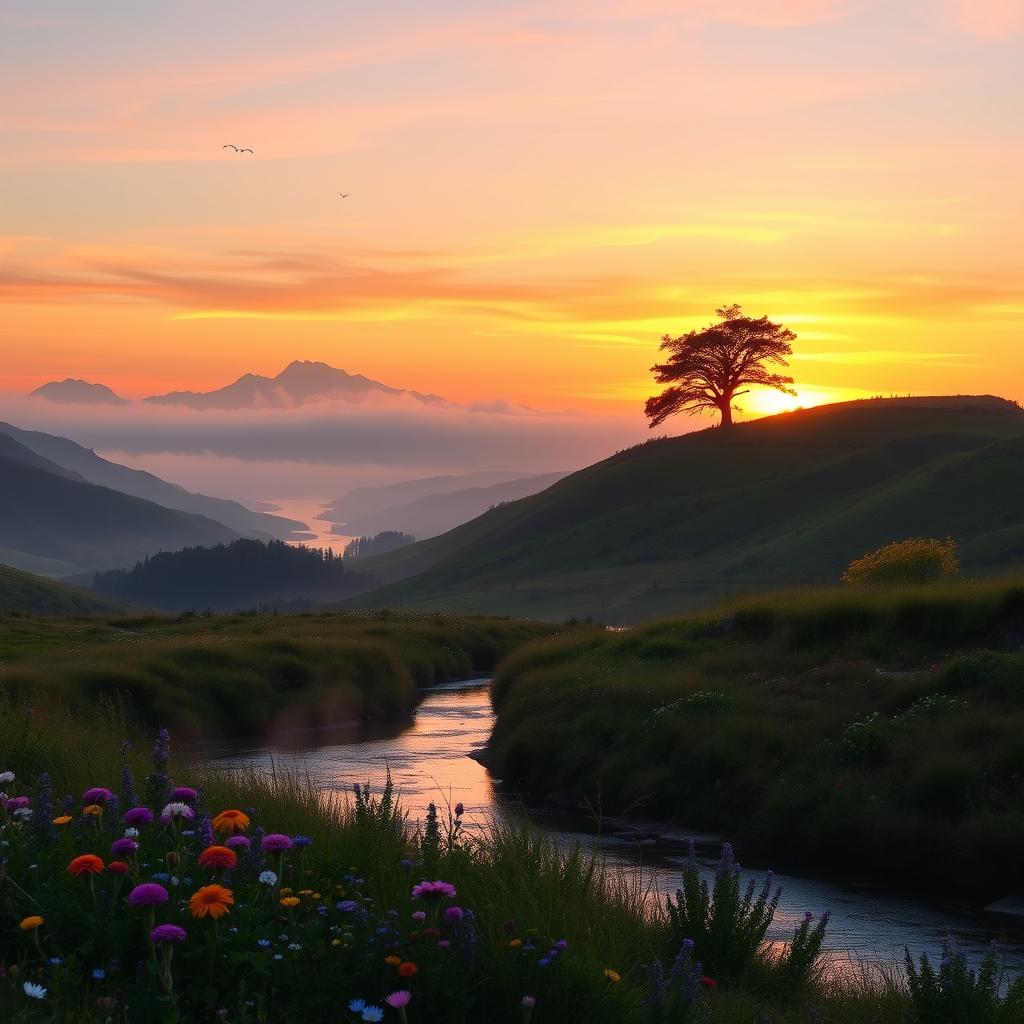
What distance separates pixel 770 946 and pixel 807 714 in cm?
1574

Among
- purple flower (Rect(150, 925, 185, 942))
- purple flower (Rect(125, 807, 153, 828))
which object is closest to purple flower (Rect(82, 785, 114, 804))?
purple flower (Rect(125, 807, 153, 828))

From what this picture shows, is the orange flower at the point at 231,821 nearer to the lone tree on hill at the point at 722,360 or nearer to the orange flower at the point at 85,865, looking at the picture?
the orange flower at the point at 85,865

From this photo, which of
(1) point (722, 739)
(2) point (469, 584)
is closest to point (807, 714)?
(1) point (722, 739)

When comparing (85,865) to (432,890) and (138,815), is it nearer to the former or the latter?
(138,815)

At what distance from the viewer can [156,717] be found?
41.3 metres

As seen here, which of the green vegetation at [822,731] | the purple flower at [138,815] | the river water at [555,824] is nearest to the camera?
the purple flower at [138,815]

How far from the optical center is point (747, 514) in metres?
138

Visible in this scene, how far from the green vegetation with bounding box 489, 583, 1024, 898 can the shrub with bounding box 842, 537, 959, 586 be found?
312 inches

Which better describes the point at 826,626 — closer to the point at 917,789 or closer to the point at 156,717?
the point at 917,789

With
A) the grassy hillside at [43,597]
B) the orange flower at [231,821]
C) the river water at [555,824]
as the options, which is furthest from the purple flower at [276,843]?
the grassy hillside at [43,597]

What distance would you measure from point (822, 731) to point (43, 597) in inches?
5611

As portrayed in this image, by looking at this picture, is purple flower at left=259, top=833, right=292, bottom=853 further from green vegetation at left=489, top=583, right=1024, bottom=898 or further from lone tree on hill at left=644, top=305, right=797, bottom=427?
lone tree on hill at left=644, top=305, right=797, bottom=427

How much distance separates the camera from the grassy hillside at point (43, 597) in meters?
150

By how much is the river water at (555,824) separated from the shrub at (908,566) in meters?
15.3
